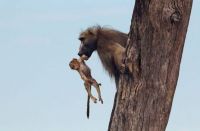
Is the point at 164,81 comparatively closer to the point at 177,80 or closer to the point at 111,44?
the point at 177,80

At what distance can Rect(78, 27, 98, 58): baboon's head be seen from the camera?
9742mm

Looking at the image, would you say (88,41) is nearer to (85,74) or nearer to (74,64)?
(74,64)

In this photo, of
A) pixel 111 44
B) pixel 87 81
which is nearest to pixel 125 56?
pixel 87 81

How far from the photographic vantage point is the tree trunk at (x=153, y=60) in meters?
5.42

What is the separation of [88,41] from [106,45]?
0.53m

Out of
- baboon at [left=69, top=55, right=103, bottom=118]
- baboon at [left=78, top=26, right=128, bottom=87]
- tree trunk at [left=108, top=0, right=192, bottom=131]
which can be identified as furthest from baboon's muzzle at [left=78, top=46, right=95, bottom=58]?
tree trunk at [left=108, top=0, right=192, bottom=131]

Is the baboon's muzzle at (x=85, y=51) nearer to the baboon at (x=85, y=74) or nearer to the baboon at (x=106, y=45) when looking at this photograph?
the baboon at (x=106, y=45)

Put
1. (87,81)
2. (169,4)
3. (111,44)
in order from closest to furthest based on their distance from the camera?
(169,4)
(87,81)
(111,44)

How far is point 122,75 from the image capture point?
5.67 m

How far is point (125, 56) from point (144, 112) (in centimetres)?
59

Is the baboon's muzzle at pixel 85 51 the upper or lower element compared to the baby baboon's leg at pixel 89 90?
upper

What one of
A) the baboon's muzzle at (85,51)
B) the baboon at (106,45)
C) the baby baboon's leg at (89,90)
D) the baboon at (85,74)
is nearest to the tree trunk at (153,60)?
the baby baboon's leg at (89,90)

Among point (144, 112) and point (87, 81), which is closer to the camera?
point (144, 112)

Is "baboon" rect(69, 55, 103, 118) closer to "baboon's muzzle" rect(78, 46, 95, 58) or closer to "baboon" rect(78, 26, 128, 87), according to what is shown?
"baboon" rect(78, 26, 128, 87)
